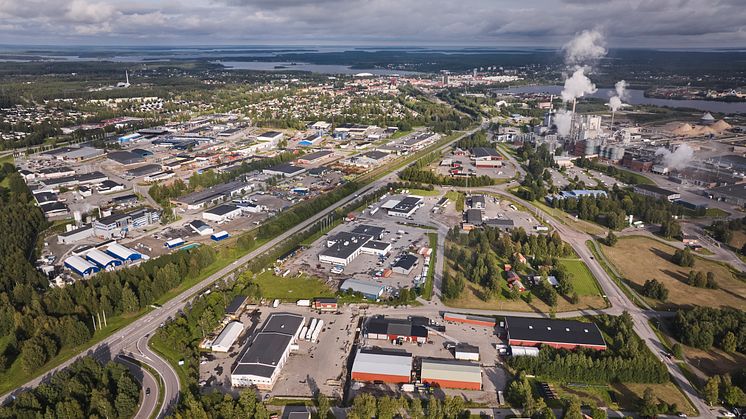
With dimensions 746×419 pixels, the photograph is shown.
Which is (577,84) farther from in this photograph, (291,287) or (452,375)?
(452,375)

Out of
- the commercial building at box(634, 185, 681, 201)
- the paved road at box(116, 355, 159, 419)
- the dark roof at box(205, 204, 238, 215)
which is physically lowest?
the paved road at box(116, 355, 159, 419)

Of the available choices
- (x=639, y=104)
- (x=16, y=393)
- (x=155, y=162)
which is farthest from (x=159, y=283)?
(x=639, y=104)

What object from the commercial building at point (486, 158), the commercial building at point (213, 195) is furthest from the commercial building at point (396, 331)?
the commercial building at point (486, 158)

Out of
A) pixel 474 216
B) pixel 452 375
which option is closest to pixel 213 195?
pixel 474 216

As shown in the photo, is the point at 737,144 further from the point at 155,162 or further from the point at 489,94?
the point at 155,162

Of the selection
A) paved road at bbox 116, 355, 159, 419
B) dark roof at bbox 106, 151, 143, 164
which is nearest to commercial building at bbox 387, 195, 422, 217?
paved road at bbox 116, 355, 159, 419

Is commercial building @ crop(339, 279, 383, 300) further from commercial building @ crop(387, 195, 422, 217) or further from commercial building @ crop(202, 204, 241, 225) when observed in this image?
commercial building @ crop(202, 204, 241, 225)

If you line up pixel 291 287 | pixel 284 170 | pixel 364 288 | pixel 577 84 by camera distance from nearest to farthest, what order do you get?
pixel 364 288
pixel 291 287
pixel 284 170
pixel 577 84

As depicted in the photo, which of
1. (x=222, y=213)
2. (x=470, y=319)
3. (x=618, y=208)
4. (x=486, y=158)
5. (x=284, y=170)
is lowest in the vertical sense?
(x=470, y=319)
